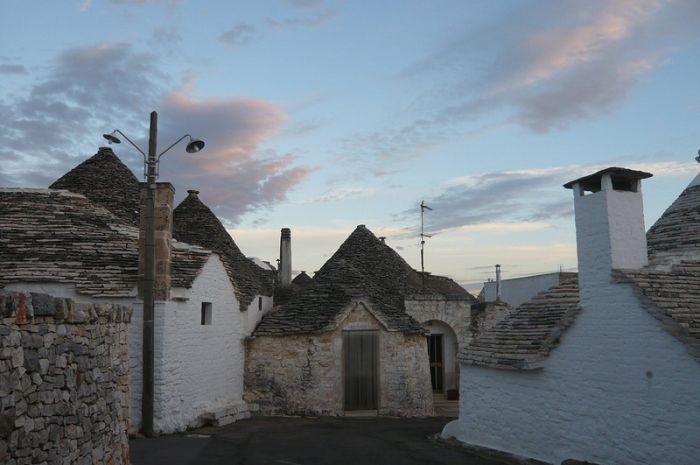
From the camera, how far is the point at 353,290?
1742 centimetres

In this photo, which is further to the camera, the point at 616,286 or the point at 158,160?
the point at 158,160

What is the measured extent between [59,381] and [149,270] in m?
7.08

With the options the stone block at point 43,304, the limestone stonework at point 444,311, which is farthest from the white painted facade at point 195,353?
the stone block at point 43,304

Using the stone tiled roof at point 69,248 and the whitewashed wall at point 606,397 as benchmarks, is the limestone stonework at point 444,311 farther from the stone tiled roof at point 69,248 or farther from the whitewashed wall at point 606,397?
the whitewashed wall at point 606,397

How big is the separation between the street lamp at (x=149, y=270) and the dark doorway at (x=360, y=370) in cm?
591

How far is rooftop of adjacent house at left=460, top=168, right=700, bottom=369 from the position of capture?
855 cm

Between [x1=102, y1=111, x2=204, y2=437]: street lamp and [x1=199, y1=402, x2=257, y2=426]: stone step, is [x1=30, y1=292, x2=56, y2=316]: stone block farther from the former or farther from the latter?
[x1=199, y1=402, x2=257, y2=426]: stone step

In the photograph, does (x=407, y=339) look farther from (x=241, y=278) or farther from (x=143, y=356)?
(x=143, y=356)

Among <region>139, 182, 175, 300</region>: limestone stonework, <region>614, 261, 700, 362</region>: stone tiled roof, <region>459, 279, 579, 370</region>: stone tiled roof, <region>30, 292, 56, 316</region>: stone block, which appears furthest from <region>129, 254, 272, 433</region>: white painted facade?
<region>614, 261, 700, 362</region>: stone tiled roof

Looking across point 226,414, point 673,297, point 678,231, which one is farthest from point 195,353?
point 678,231

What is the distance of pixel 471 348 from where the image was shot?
1175 cm

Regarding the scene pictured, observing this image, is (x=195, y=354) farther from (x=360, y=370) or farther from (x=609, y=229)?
(x=609, y=229)

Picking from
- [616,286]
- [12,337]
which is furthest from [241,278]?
[12,337]

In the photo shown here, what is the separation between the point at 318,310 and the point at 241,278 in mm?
3002
